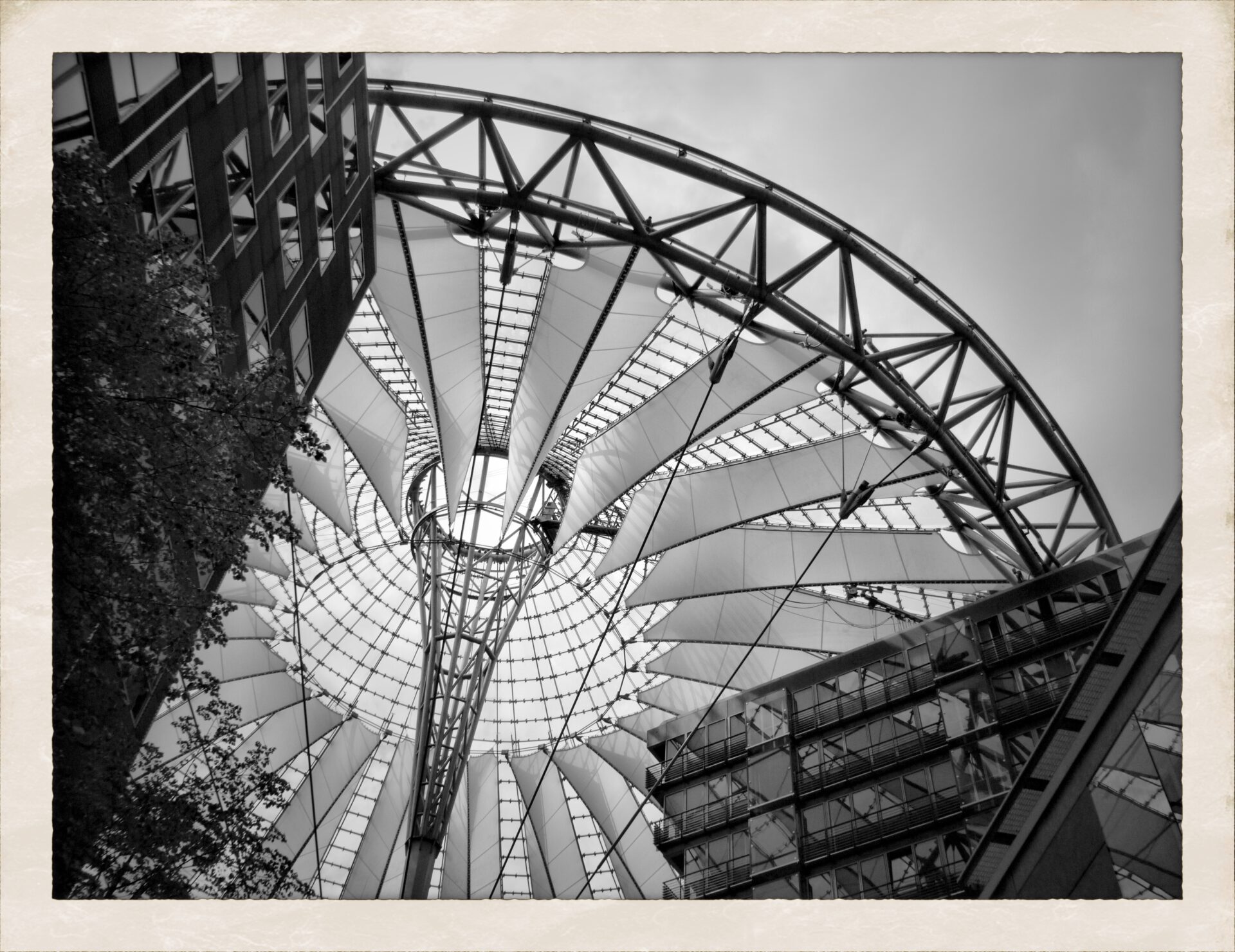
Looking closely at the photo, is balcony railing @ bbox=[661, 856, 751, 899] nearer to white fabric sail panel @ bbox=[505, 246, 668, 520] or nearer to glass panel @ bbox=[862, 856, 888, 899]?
glass panel @ bbox=[862, 856, 888, 899]

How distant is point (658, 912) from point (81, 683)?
538cm

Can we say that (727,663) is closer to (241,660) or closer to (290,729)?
(290,729)

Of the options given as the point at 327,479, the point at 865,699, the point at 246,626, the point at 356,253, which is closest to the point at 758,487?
the point at 865,699

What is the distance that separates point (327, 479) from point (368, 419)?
418 centimetres

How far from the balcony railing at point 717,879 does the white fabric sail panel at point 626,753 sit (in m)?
Result: 11.0

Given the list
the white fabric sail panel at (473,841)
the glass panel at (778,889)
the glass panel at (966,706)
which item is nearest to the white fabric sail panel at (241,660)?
the white fabric sail panel at (473,841)

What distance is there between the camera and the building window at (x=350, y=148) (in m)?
20.7

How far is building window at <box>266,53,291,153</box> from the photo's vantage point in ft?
53.2

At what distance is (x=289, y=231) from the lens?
1945 cm

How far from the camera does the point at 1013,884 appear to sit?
11.9 m

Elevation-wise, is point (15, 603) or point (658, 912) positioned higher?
point (15, 603)

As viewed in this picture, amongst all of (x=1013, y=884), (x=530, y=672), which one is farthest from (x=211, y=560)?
(x=530, y=672)

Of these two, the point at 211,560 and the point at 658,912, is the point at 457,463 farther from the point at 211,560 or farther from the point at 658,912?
the point at 658,912

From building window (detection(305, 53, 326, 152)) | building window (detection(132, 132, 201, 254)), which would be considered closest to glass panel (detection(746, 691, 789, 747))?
building window (detection(305, 53, 326, 152))
